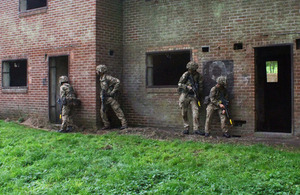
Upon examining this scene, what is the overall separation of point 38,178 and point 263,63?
8638mm

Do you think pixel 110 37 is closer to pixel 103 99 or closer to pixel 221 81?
pixel 103 99

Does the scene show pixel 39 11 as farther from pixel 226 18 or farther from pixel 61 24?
pixel 226 18

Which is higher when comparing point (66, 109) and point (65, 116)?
point (66, 109)

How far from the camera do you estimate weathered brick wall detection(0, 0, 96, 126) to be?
10477 mm

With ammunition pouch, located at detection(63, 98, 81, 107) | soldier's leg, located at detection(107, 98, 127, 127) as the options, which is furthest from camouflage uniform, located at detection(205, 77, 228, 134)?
ammunition pouch, located at detection(63, 98, 81, 107)

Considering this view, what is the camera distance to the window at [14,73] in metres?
12.9

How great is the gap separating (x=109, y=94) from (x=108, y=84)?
30cm

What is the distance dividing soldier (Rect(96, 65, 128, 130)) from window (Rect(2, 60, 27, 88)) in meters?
4.10

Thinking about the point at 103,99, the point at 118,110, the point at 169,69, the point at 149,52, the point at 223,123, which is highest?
the point at 149,52

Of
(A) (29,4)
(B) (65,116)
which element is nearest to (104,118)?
(B) (65,116)

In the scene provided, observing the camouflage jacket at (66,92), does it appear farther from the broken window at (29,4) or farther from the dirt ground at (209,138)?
the broken window at (29,4)

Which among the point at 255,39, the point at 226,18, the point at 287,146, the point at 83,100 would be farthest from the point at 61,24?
the point at 287,146

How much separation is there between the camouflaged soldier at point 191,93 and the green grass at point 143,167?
4.66ft

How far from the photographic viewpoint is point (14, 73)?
1319 cm
